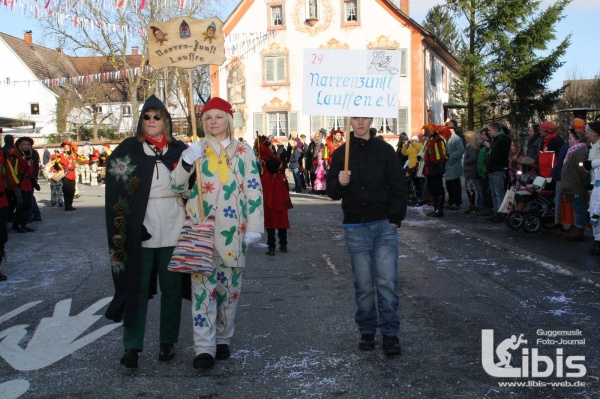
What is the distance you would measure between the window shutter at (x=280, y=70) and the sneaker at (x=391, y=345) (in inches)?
1386

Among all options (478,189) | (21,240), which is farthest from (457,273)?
(21,240)

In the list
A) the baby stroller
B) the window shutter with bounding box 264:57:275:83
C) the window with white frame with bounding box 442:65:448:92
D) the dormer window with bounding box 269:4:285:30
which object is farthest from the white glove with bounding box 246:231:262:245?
the window with white frame with bounding box 442:65:448:92

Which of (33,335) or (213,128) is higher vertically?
(213,128)

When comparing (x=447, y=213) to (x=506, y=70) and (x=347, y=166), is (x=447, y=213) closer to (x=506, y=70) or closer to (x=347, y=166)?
(x=347, y=166)

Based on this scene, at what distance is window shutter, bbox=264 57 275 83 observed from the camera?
39719mm

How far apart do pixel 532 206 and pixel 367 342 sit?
7716 mm

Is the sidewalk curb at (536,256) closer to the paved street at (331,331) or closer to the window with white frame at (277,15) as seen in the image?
the paved street at (331,331)

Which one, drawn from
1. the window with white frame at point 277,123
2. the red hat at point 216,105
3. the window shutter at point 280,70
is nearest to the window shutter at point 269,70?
the window shutter at point 280,70

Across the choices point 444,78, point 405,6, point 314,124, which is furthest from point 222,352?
point 444,78

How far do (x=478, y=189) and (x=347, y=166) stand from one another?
401 inches

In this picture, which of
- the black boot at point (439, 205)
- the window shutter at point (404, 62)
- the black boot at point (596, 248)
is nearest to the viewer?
the black boot at point (596, 248)

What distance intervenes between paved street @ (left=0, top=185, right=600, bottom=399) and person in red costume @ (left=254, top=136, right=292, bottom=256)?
0.40m

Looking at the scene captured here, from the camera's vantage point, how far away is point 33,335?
20.3 feet

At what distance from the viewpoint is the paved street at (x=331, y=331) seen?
4672mm
